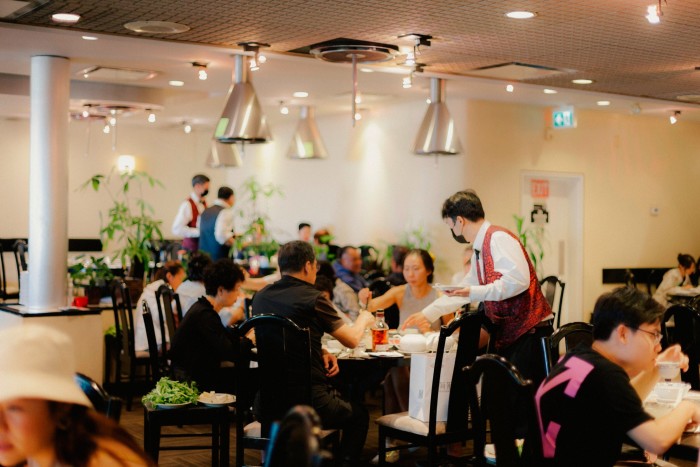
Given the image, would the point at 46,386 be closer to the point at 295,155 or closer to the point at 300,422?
the point at 300,422

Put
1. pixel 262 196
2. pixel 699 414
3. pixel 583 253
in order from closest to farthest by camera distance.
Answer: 1. pixel 699 414
2. pixel 583 253
3. pixel 262 196

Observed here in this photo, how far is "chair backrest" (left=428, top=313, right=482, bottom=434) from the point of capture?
15.3 feet

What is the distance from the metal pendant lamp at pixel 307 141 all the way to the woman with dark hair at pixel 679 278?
446cm

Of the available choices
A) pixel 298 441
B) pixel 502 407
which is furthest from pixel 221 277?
pixel 298 441

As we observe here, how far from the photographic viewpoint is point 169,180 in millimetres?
16203

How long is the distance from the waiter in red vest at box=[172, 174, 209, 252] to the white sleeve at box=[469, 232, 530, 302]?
6180 mm

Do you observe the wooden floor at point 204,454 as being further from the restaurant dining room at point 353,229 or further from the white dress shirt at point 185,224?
the white dress shirt at point 185,224

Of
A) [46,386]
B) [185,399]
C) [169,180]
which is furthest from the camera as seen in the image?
[169,180]

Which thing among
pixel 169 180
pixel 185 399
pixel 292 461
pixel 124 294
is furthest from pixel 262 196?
pixel 292 461

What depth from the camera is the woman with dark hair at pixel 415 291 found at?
6734 mm

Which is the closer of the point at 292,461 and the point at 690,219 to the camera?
the point at 292,461

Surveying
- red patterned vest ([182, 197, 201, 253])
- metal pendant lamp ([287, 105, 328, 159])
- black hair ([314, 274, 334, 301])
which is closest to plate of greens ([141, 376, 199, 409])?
black hair ([314, 274, 334, 301])

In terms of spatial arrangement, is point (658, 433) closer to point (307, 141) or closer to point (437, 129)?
point (437, 129)

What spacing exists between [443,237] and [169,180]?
646cm
